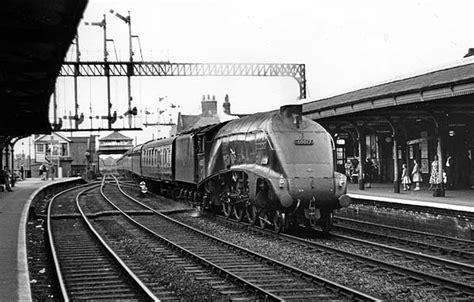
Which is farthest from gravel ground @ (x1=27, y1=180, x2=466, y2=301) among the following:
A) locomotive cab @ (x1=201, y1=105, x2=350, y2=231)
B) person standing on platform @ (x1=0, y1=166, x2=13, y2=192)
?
person standing on platform @ (x1=0, y1=166, x2=13, y2=192)

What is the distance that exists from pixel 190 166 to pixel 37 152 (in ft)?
187

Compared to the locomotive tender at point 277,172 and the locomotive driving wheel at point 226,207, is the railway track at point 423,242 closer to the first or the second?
the locomotive tender at point 277,172

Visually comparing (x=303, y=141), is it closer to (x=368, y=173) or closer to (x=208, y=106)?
(x=368, y=173)

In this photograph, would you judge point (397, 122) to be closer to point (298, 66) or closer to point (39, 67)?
point (298, 66)

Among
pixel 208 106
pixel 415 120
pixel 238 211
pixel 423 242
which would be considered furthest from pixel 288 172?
pixel 208 106

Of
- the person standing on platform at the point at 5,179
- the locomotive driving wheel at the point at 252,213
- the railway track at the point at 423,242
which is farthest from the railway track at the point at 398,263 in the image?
the person standing on platform at the point at 5,179

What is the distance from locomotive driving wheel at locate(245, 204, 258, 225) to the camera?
1459 centimetres

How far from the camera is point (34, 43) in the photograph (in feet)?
29.2

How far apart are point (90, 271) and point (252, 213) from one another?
588cm

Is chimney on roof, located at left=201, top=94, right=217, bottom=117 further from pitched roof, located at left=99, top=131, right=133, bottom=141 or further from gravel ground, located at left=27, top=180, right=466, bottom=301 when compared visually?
gravel ground, located at left=27, top=180, right=466, bottom=301

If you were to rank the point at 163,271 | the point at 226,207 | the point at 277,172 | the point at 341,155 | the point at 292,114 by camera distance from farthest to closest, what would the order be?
the point at 341,155, the point at 226,207, the point at 292,114, the point at 277,172, the point at 163,271

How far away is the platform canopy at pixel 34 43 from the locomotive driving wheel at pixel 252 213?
552cm

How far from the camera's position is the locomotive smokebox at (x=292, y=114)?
44.3ft

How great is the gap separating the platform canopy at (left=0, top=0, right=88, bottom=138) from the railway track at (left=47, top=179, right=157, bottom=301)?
338cm
